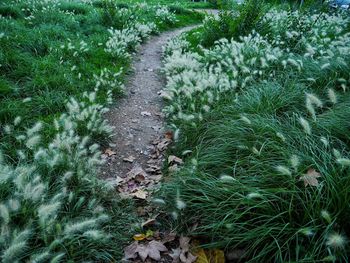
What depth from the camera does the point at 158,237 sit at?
11.2ft

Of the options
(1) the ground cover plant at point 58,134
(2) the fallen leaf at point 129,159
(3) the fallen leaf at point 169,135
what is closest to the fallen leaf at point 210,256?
(1) the ground cover plant at point 58,134

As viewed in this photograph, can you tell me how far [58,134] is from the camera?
3.98m

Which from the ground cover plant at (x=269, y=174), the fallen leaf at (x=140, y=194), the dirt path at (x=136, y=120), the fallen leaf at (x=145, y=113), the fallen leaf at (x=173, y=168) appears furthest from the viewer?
the fallen leaf at (x=145, y=113)

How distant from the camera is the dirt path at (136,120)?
483 cm

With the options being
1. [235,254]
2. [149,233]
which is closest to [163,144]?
[149,233]

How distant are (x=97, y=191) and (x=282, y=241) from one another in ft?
6.85

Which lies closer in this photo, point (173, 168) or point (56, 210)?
point (56, 210)

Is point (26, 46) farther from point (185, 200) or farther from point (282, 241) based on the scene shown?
point (282, 241)

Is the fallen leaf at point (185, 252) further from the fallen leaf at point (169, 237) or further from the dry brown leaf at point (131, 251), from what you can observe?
the dry brown leaf at point (131, 251)

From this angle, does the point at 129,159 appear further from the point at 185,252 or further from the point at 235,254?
the point at 235,254

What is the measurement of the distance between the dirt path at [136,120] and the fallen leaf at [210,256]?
1800 mm

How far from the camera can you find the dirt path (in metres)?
4.83

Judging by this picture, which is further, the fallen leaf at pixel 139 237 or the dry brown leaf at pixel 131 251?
the fallen leaf at pixel 139 237

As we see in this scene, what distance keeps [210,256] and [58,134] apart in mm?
2326
